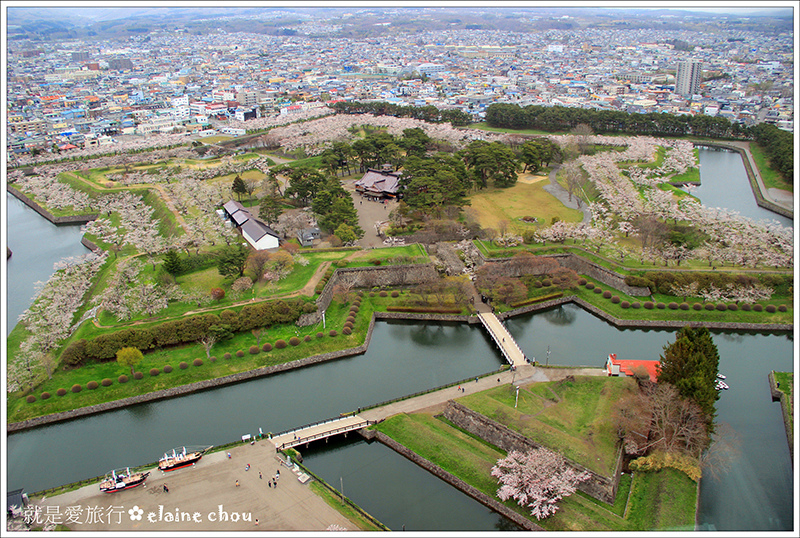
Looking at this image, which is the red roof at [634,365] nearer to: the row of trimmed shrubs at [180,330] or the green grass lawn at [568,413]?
the green grass lawn at [568,413]

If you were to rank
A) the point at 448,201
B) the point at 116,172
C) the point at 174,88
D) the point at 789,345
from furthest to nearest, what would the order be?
the point at 174,88 → the point at 116,172 → the point at 448,201 → the point at 789,345

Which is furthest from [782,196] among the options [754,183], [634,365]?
[634,365]

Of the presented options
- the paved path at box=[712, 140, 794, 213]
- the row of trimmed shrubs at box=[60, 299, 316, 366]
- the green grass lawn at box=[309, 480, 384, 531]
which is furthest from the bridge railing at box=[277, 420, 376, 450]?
the paved path at box=[712, 140, 794, 213]

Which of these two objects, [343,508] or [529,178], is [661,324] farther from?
[529,178]

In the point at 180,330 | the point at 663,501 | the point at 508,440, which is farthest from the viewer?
the point at 180,330

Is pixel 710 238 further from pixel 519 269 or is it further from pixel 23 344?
pixel 23 344

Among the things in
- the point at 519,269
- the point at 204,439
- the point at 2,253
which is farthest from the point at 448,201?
the point at 2,253
